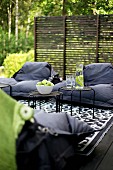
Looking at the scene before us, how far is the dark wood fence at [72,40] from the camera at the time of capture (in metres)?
7.14

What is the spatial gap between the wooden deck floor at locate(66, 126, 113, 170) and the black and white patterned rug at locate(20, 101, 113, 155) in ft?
0.23

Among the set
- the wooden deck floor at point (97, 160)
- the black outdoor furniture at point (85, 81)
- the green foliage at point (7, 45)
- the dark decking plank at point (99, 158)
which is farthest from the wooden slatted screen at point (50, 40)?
the wooden deck floor at point (97, 160)

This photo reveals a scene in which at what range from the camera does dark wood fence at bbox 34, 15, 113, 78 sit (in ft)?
23.4

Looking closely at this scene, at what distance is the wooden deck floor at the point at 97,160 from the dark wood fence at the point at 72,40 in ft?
15.2

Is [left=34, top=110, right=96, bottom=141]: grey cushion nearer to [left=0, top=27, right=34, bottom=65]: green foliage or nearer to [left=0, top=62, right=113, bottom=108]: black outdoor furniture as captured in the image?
[left=0, top=62, right=113, bottom=108]: black outdoor furniture

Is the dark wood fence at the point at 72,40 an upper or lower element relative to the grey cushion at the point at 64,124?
upper

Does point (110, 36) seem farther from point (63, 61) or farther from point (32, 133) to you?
point (32, 133)

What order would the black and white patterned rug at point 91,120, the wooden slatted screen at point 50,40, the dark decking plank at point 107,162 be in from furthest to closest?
the wooden slatted screen at point 50,40
the black and white patterned rug at point 91,120
the dark decking plank at point 107,162

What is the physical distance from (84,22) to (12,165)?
239 inches

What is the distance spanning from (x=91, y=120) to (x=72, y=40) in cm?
373

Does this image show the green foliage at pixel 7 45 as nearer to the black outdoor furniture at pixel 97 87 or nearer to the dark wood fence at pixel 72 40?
the dark wood fence at pixel 72 40

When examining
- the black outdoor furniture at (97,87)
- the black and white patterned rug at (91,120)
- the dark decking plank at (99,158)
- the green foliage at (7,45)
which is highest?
the green foliage at (7,45)

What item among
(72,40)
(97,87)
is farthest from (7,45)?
(97,87)

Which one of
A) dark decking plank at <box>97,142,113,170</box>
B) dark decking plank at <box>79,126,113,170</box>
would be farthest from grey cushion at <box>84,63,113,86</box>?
dark decking plank at <box>97,142,113,170</box>
